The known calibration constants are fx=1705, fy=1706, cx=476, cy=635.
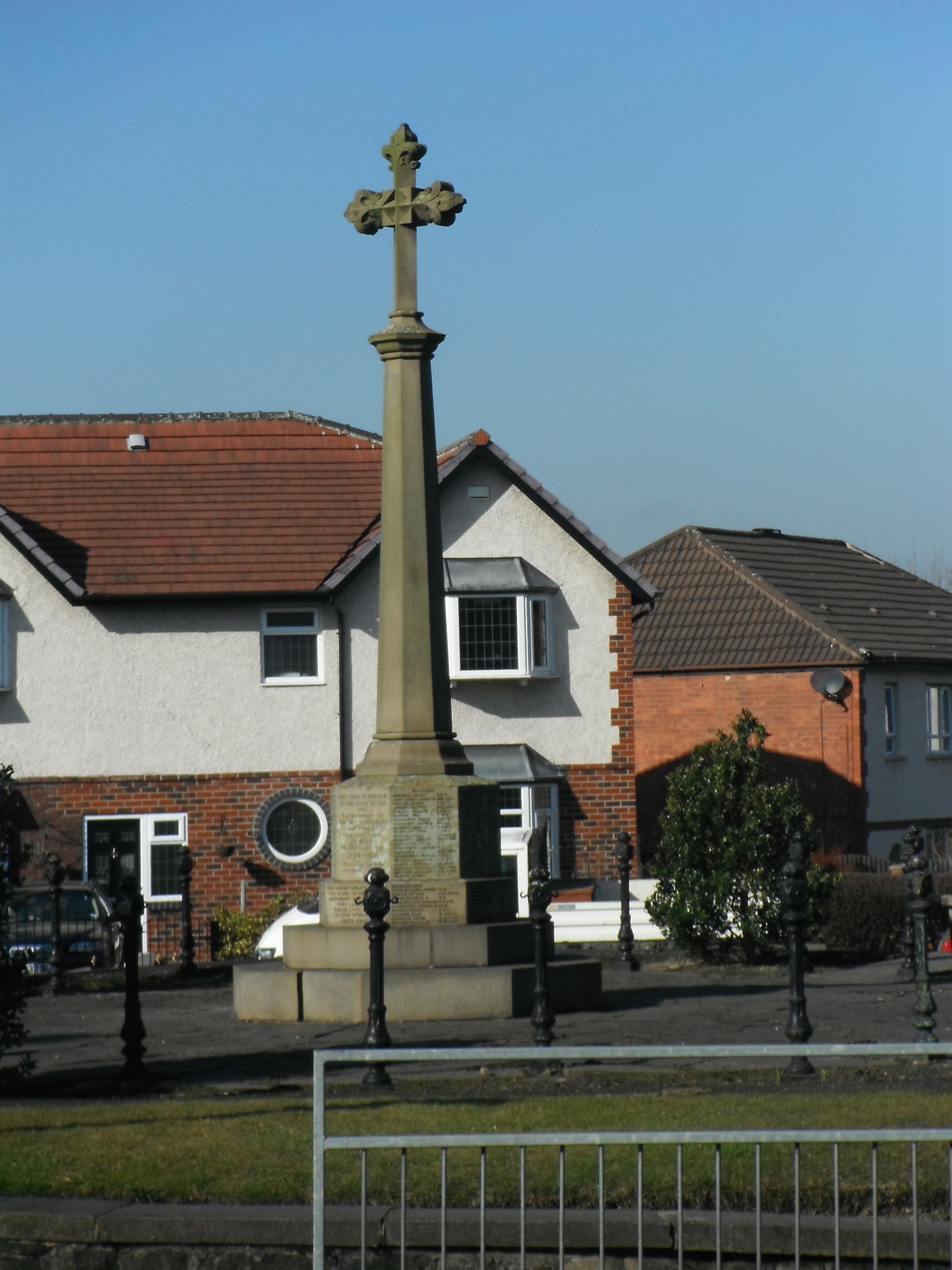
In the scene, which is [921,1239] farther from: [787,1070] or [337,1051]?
[787,1070]

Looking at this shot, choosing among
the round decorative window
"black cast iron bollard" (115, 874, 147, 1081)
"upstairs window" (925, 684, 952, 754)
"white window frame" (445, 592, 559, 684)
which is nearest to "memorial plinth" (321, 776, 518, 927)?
"black cast iron bollard" (115, 874, 147, 1081)

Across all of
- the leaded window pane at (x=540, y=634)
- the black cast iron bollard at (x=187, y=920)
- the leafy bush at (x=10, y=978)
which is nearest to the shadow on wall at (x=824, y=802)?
the leaded window pane at (x=540, y=634)

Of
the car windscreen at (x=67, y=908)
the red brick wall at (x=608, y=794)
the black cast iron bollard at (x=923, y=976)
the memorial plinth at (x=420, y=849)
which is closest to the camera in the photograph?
the black cast iron bollard at (x=923, y=976)

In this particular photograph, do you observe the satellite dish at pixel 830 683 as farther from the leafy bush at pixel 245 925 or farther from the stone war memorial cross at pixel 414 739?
the stone war memorial cross at pixel 414 739

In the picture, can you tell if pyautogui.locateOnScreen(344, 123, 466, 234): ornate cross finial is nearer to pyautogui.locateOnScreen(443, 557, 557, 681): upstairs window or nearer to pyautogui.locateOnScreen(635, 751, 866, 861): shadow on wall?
pyautogui.locateOnScreen(443, 557, 557, 681): upstairs window

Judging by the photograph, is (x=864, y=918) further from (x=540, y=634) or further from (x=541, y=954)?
(x=541, y=954)

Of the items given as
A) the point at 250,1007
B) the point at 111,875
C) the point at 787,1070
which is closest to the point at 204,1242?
the point at 787,1070

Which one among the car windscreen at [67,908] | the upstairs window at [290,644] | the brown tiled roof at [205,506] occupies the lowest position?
the car windscreen at [67,908]

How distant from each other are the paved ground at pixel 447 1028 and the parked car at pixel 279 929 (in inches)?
162

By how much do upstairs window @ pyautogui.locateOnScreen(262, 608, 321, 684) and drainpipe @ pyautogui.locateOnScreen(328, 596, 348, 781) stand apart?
334mm

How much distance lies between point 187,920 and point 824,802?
1529cm

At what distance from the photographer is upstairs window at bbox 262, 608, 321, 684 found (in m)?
27.5

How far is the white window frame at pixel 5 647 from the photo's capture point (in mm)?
26859

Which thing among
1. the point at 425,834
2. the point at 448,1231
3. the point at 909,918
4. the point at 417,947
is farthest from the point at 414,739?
the point at 448,1231
